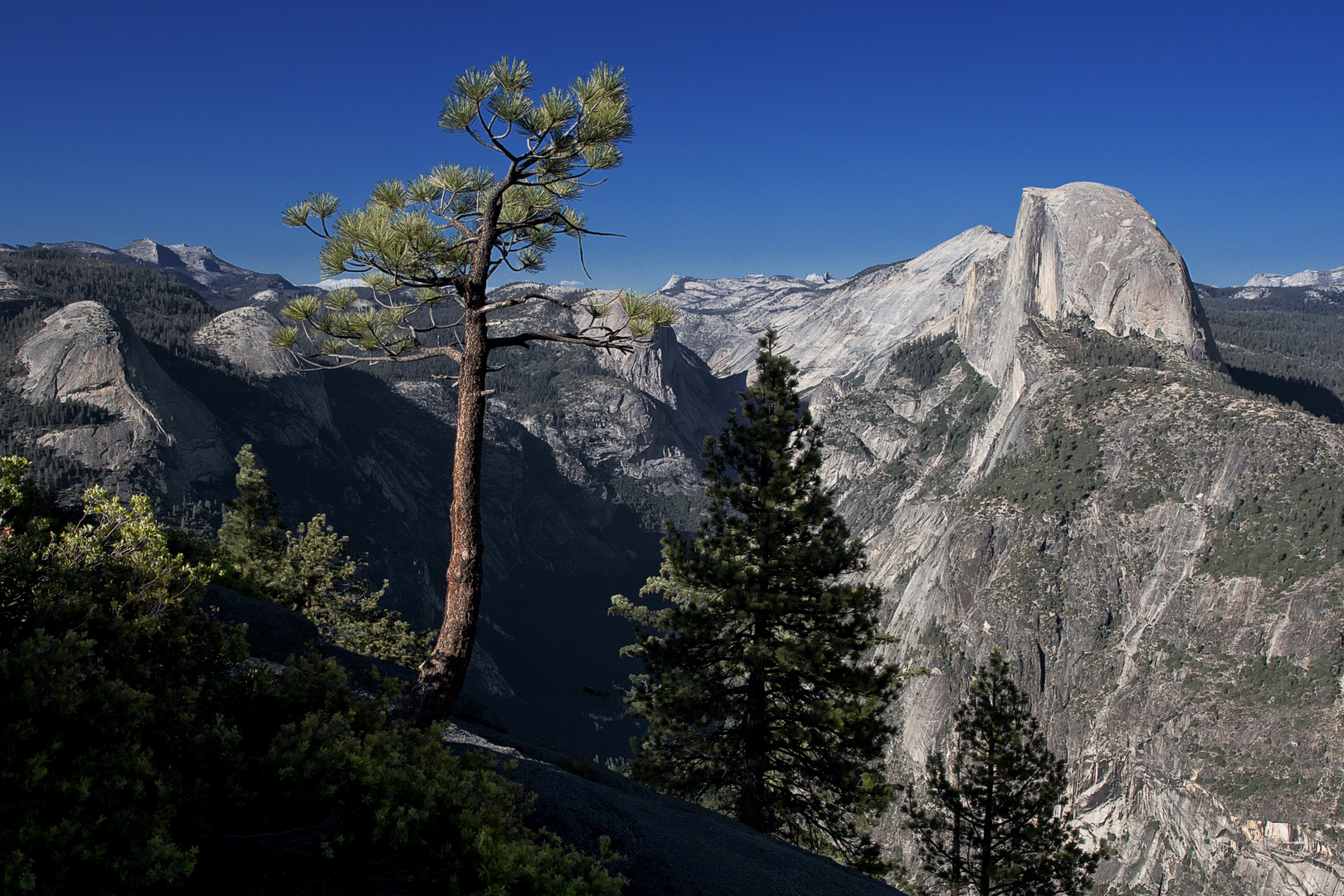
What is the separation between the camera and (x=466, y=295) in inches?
377

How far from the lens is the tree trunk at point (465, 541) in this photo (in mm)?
9312

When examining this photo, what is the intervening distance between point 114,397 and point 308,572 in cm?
11253

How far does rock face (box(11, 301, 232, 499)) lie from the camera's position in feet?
354

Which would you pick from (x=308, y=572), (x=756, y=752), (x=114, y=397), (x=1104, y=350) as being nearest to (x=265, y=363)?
(x=114, y=397)

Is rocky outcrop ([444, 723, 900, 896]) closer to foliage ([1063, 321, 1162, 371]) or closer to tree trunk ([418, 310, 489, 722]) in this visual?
tree trunk ([418, 310, 489, 722])

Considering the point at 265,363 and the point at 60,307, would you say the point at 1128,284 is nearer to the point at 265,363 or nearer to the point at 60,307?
the point at 265,363

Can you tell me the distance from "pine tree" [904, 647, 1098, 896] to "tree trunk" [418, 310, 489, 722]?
15560 millimetres

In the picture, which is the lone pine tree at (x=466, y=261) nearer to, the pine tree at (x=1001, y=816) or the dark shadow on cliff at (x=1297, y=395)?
the pine tree at (x=1001, y=816)

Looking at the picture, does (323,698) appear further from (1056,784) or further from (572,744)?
(572,744)

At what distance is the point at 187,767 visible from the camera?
17.2 ft

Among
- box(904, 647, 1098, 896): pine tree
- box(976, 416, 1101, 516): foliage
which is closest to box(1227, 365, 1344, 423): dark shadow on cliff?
box(976, 416, 1101, 516): foliage

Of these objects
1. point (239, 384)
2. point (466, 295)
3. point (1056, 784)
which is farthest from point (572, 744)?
point (466, 295)

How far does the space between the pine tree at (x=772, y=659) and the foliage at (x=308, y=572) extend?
16.1 m

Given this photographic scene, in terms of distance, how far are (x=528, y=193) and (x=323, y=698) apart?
693cm
